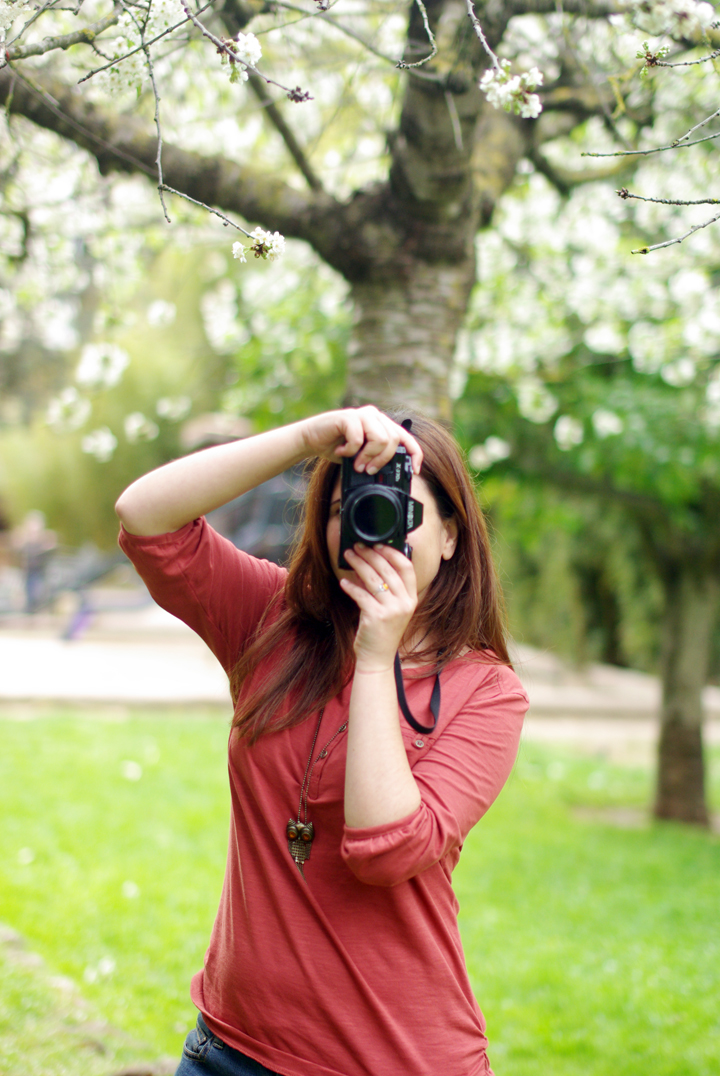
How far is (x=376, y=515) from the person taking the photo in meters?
1.22

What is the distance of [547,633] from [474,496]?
416 inches

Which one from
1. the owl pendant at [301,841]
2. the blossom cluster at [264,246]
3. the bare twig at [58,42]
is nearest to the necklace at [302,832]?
the owl pendant at [301,841]

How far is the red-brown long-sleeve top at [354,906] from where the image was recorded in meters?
1.18

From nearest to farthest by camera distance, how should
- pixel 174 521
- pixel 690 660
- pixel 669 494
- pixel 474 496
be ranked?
1. pixel 174 521
2. pixel 474 496
3. pixel 669 494
4. pixel 690 660

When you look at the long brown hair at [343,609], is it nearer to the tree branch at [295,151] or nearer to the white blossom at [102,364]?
the tree branch at [295,151]

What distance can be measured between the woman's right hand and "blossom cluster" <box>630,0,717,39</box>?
113 centimetres

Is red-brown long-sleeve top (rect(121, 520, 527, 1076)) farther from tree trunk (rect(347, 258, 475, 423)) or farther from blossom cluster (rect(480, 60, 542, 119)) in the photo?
tree trunk (rect(347, 258, 475, 423))

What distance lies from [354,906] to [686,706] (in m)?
6.63

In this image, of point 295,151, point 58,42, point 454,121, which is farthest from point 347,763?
point 295,151

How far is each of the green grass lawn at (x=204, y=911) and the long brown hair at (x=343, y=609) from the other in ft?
5.37

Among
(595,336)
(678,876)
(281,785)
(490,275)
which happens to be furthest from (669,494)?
(281,785)

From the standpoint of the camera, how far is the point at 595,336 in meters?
5.45

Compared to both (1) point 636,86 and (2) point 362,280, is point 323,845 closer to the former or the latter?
(2) point 362,280

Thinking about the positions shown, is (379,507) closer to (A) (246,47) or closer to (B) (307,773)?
(B) (307,773)
